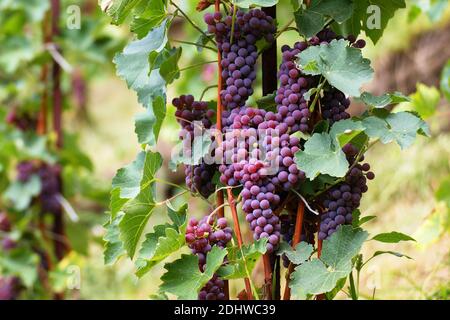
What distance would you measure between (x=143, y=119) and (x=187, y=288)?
1.05 feet

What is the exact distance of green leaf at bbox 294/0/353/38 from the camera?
1.11m

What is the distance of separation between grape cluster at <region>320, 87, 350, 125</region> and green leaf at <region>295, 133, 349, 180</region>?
69 millimetres

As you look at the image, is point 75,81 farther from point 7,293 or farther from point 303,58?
point 303,58

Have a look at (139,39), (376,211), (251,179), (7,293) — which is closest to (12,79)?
(7,293)

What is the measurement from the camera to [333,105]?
3.66 ft

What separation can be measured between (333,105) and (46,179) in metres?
1.54

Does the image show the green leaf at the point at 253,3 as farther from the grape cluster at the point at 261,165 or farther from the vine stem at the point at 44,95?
the vine stem at the point at 44,95

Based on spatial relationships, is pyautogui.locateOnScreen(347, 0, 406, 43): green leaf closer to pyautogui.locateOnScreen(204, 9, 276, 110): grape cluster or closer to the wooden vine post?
pyautogui.locateOnScreen(204, 9, 276, 110): grape cluster

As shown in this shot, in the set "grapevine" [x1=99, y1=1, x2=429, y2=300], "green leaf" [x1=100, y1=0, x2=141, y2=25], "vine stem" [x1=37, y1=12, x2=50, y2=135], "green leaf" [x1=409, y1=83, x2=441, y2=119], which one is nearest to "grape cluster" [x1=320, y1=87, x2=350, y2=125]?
"grapevine" [x1=99, y1=1, x2=429, y2=300]

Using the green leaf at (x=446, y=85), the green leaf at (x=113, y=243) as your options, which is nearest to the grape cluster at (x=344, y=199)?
the green leaf at (x=113, y=243)

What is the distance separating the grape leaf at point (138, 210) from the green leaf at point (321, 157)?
0.25 meters

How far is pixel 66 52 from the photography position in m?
2.52

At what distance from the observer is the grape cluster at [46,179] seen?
2396 millimetres
